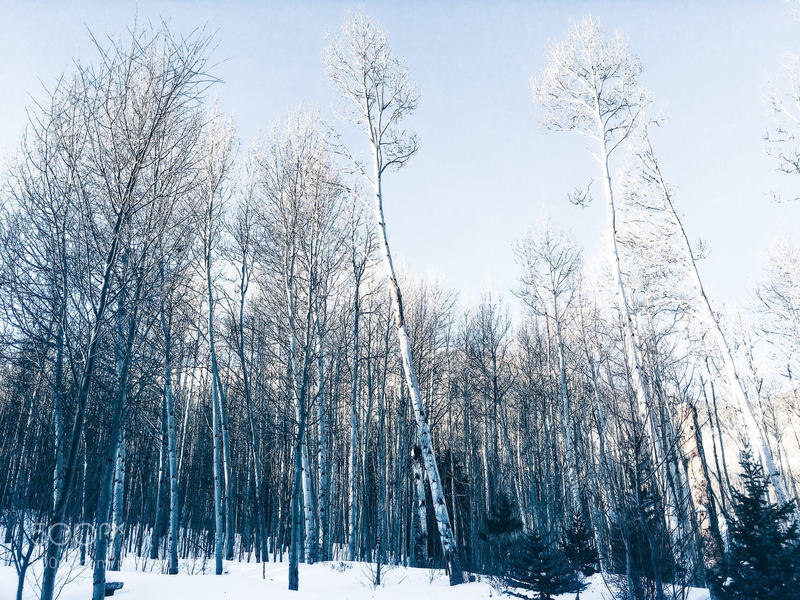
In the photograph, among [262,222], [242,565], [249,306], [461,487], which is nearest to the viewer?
[262,222]

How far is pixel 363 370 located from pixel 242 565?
31.3ft

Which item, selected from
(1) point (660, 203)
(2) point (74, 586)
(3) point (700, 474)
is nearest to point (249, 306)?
(2) point (74, 586)

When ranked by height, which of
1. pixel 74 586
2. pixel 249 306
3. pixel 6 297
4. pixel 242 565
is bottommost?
pixel 242 565

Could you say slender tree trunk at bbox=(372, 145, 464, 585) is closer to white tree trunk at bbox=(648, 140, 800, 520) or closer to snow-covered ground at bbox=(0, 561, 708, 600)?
snow-covered ground at bbox=(0, 561, 708, 600)

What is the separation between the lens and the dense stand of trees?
14.3 ft

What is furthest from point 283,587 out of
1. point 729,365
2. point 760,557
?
point 729,365

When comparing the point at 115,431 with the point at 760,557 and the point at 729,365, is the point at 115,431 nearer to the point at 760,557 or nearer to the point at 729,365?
the point at 760,557

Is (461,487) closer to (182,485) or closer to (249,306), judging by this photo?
(249,306)

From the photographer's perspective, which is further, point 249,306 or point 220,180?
point 249,306

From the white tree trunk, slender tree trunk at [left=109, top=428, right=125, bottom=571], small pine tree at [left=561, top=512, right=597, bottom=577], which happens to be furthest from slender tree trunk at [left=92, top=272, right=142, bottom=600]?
the white tree trunk

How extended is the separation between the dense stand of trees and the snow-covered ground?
1.54 ft

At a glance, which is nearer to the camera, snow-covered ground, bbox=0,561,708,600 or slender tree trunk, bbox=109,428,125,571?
snow-covered ground, bbox=0,561,708,600

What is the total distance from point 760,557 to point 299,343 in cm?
789

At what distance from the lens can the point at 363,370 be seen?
20.2 meters
